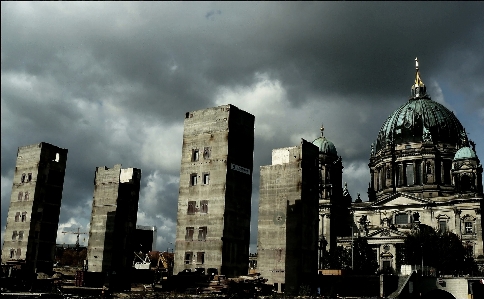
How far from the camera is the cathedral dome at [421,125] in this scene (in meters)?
118

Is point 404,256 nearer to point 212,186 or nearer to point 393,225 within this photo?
point 393,225

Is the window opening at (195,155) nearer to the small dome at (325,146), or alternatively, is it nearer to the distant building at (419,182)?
the distant building at (419,182)

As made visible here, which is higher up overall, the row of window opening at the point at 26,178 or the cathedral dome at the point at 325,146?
the cathedral dome at the point at 325,146

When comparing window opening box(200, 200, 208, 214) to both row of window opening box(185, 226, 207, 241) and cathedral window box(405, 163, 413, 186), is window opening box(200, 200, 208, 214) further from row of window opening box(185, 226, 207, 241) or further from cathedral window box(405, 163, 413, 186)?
cathedral window box(405, 163, 413, 186)

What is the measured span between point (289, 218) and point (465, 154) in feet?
198

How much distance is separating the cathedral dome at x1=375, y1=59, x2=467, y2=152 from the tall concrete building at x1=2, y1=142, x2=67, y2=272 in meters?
76.8

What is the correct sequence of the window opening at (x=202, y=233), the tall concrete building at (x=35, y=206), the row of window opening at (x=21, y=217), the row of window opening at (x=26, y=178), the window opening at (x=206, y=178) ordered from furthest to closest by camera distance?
the row of window opening at (x=26, y=178) < the row of window opening at (x=21, y=217) < the tall concrete building at (x=35, y=206) < the window opening at (x=206, y=178) < the window opening at (x=202, y=233)

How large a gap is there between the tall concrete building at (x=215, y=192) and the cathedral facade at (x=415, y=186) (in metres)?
45.4

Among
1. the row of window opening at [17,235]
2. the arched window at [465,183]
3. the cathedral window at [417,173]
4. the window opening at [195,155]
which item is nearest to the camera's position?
the window opening at [195,155]

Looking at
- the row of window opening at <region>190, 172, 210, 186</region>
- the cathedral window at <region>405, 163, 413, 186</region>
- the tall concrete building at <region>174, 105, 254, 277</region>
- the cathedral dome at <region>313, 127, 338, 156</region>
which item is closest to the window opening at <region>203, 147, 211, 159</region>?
the tall concrete building at <region>174, 105, 254, 277</region>

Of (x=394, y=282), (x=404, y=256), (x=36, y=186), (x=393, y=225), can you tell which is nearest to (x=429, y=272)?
(x=394, y=282)

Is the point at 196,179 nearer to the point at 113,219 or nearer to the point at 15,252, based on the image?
the point at 113,219

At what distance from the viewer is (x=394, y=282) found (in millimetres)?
66375

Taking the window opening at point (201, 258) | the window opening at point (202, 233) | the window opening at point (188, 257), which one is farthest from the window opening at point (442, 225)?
the window opening at point (188, 257)
